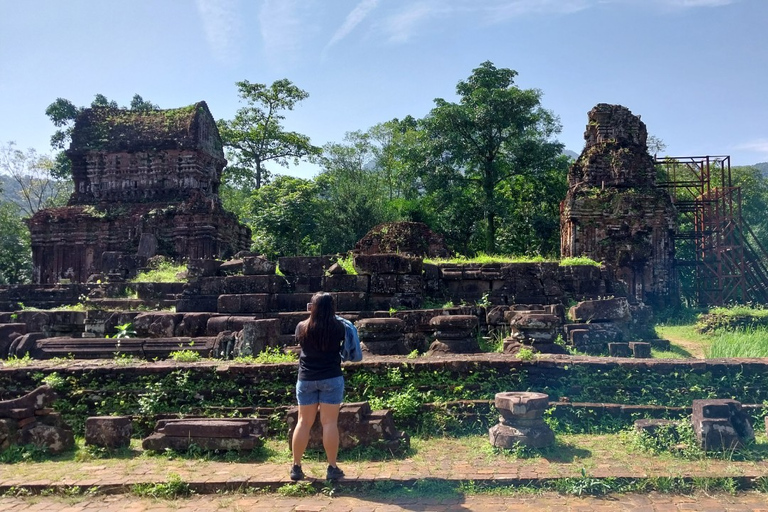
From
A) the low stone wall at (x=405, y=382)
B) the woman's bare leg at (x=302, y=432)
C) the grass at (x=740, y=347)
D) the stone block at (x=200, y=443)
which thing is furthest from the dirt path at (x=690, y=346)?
the stone block at (x=200, y=443)

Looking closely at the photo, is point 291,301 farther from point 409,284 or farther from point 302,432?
point 302,432

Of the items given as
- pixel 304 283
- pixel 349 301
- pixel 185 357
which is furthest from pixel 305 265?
pixel 185 357

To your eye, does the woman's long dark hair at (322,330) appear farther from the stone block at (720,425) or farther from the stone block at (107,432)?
the stone block at (720,425)

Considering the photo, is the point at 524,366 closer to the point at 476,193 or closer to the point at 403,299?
the point at 403,299

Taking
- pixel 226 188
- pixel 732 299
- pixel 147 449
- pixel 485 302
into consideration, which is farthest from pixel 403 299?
pixel 226 188

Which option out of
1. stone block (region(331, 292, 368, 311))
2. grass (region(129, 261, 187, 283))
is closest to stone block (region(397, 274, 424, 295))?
stone block (region(331, 292, 368, 311))

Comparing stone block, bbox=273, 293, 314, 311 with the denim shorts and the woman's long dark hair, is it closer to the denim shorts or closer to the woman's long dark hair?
the woman's long dark hair

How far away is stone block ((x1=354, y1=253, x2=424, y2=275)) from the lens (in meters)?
11.1

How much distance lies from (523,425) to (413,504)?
1600mm

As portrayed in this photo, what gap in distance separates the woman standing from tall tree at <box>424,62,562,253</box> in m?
22.8

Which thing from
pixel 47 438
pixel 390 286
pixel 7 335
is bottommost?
pixel 47 438

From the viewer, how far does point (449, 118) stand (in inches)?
1095

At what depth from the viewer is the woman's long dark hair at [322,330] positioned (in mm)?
5020

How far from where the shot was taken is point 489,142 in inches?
1123
